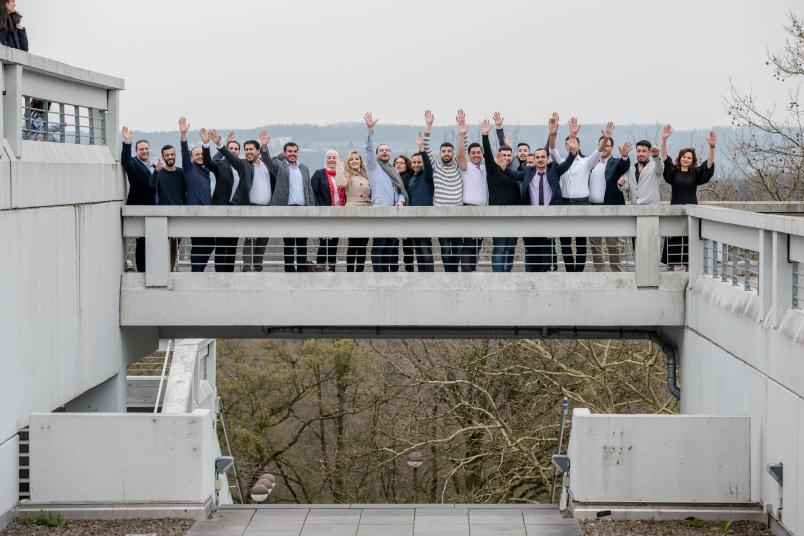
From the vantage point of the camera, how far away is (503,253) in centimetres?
1594

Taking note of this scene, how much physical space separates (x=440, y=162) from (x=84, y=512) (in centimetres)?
598

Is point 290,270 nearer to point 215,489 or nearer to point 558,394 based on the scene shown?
point 215,489

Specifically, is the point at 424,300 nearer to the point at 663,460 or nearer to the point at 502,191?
the point at 502,191

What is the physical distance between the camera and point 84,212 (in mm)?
14461

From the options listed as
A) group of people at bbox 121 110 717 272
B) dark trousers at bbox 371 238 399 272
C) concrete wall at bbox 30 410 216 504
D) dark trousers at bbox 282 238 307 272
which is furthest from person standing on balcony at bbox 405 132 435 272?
concrete wall at bbox 30 410 216 504

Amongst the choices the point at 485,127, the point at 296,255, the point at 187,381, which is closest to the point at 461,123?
the point at 485,127

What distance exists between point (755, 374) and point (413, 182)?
17.0 feet

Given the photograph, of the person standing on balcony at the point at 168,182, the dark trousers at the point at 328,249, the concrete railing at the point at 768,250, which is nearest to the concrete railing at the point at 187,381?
the dark trousers at the point at 328,249

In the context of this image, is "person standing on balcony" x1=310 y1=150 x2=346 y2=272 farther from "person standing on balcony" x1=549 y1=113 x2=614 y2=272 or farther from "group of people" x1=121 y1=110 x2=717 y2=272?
"person standing on balcony" x1=549 y1=113 x2=614 y2=272

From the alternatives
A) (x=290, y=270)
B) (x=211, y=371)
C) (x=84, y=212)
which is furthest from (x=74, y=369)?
(x=211, y=371)

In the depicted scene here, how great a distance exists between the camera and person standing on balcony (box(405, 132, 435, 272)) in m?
15.8

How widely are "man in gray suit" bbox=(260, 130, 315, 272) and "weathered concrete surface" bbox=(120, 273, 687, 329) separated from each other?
614 millimetres

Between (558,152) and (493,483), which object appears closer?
(558,152)

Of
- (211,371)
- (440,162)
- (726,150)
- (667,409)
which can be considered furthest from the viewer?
(726,150)
